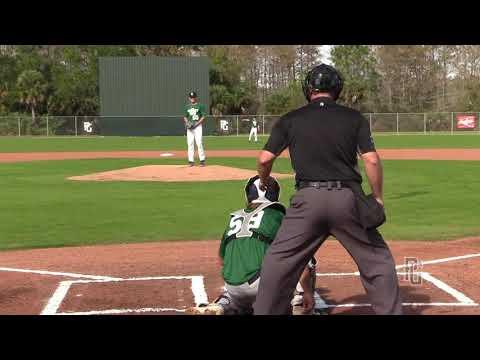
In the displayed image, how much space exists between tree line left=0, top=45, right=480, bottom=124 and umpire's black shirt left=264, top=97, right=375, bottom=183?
56103 mm

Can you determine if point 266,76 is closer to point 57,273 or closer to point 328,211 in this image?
point 57,273

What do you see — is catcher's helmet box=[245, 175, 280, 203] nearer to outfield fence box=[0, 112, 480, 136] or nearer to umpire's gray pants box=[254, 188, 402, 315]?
umpire's gray pants box=[254, 188, 402, 315]

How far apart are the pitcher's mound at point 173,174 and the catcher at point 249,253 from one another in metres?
13.2

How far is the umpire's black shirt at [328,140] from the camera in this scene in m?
4.71

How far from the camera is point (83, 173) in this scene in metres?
22.1

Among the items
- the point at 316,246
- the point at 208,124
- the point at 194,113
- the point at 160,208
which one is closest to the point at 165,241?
the point at 160,208

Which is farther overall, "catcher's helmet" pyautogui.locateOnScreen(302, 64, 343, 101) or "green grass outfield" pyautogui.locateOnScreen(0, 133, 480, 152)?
"green grass outfield" pyautogui.locateOnScreen(0, 133, 480, 152)

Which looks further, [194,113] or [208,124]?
[208,124]

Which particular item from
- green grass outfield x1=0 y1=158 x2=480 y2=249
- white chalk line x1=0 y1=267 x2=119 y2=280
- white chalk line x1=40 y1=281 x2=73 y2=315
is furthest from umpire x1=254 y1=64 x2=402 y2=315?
green grass outfield x1=0 y1=158 x2=480 y2=249

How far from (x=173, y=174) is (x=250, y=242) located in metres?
14.3

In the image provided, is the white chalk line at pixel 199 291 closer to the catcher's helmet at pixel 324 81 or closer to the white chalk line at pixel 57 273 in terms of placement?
the white chalk line at pixel 57 273

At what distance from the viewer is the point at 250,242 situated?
5.48m

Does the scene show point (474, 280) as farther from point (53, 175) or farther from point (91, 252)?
point (53, 175)

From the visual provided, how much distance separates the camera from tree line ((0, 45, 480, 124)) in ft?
229
